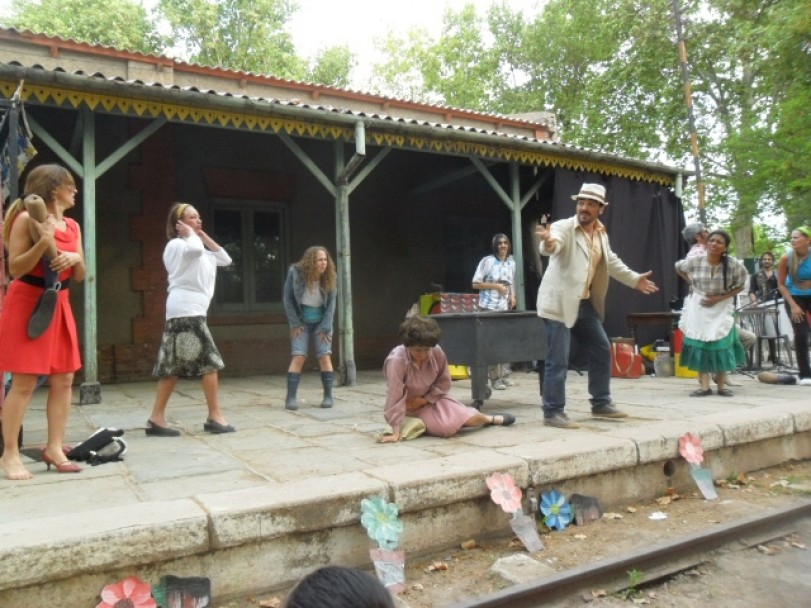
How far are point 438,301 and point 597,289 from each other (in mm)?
4396

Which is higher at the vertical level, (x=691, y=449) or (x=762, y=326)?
(x=762, y=326)

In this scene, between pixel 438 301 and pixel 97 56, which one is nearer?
pixel 438 301

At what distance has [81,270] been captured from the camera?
3617 millimetres

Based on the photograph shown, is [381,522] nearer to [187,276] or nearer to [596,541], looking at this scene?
[596,541]

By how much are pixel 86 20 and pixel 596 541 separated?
2541cm

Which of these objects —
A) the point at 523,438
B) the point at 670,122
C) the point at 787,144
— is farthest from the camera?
the point at 670,122

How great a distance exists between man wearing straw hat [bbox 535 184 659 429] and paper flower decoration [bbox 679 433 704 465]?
2.40 feet

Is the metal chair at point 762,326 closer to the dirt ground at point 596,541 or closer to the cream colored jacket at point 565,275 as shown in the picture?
the dirt ground at point 596,541

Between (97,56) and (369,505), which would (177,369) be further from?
(97,56)

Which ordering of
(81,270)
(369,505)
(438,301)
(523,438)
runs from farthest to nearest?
1. (438,301)
2. (523,438)
3. (81,270)
4. (369,505)

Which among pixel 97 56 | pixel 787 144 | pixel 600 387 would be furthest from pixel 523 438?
pixel 787 144

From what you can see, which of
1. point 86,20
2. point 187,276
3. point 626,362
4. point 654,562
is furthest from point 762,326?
point 86,20

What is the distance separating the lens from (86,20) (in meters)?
22.7

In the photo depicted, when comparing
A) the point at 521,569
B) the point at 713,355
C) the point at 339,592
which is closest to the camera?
the point at 339,592
